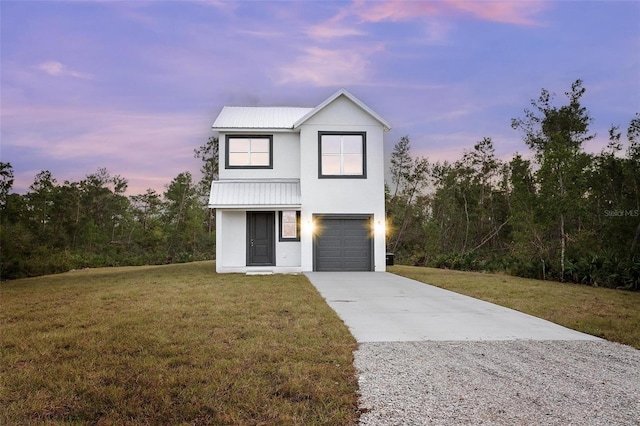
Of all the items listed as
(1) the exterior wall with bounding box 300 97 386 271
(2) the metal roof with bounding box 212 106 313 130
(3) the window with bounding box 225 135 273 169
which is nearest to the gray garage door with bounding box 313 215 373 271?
(1) the exterior wall with bounding box 300 97 386 271

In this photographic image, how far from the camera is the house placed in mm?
17703

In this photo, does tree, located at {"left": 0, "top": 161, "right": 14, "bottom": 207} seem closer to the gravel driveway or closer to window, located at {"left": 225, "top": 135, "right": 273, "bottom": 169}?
window, located at {"left": 225, "top": 135, "right": 273, "bottom": 169}

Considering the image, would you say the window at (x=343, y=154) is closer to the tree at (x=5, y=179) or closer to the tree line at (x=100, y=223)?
the tree line at (x=100, y=223)

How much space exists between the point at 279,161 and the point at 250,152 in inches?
47.2

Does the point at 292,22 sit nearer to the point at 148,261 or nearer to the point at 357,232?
the point at 357,232

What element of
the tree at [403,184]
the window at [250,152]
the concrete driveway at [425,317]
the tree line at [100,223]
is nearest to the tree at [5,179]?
the tree line at [100,223]

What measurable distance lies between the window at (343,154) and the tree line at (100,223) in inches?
457

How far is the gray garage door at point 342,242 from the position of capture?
1789 cm

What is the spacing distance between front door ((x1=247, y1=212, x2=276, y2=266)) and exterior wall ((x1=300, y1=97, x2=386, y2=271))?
4.29ft

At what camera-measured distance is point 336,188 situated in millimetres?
17828

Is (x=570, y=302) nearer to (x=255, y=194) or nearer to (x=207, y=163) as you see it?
(x=255, y=194)

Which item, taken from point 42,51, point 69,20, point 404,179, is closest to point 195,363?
point 69,20

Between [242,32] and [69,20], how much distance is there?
5.47 meters

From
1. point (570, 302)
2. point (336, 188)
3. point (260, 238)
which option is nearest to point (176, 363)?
point (570, 302)
